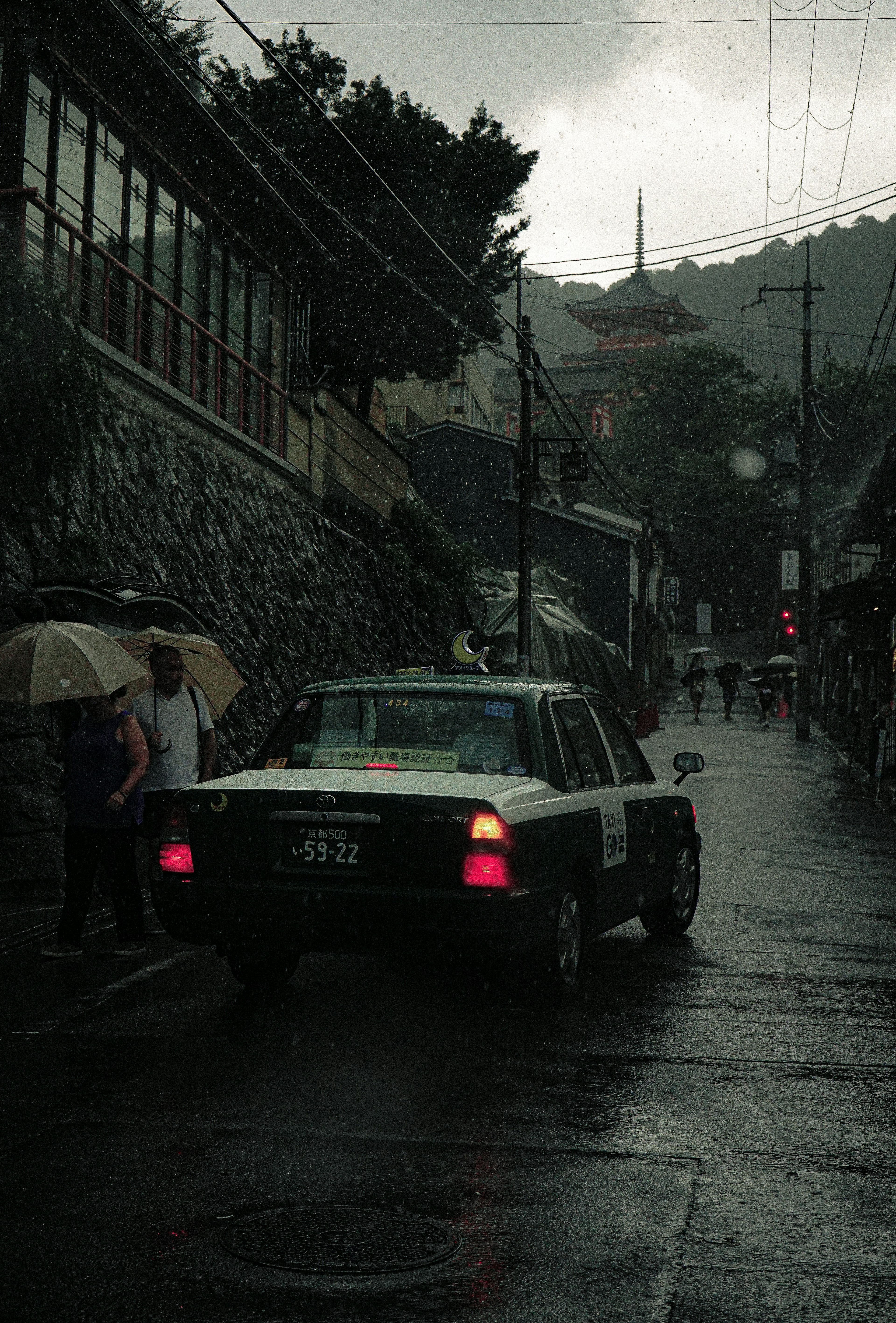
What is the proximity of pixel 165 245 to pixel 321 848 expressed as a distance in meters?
15.9

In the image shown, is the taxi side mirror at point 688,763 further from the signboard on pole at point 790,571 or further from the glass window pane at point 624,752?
the signboard on pole at point 790,571

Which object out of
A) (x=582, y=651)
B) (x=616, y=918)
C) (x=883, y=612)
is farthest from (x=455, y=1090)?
(x=582, y=651)

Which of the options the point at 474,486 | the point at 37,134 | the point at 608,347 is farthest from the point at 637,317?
the point at 37,134

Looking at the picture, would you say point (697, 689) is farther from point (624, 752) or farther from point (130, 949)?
point (130, 949)

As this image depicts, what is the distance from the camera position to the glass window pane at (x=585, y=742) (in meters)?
7.80

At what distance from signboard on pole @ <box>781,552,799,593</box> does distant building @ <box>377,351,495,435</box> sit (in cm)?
1357

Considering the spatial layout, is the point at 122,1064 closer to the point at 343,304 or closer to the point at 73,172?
the point at 73,172

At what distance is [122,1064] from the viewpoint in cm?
593

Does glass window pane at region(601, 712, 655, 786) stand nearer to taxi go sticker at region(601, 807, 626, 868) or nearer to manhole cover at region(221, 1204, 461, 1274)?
taxi go sticker at region(601, 807, 626, 868)

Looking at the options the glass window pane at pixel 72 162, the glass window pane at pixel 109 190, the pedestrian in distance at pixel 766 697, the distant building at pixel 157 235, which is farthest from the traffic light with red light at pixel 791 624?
the glass window pane at pixel 72 162

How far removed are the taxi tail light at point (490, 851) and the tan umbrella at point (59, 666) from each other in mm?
3094

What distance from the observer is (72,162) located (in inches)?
676

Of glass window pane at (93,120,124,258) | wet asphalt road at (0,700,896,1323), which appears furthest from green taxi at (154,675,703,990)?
glass window pane at (93,120,124,258)

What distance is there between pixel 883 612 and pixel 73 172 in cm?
1957
